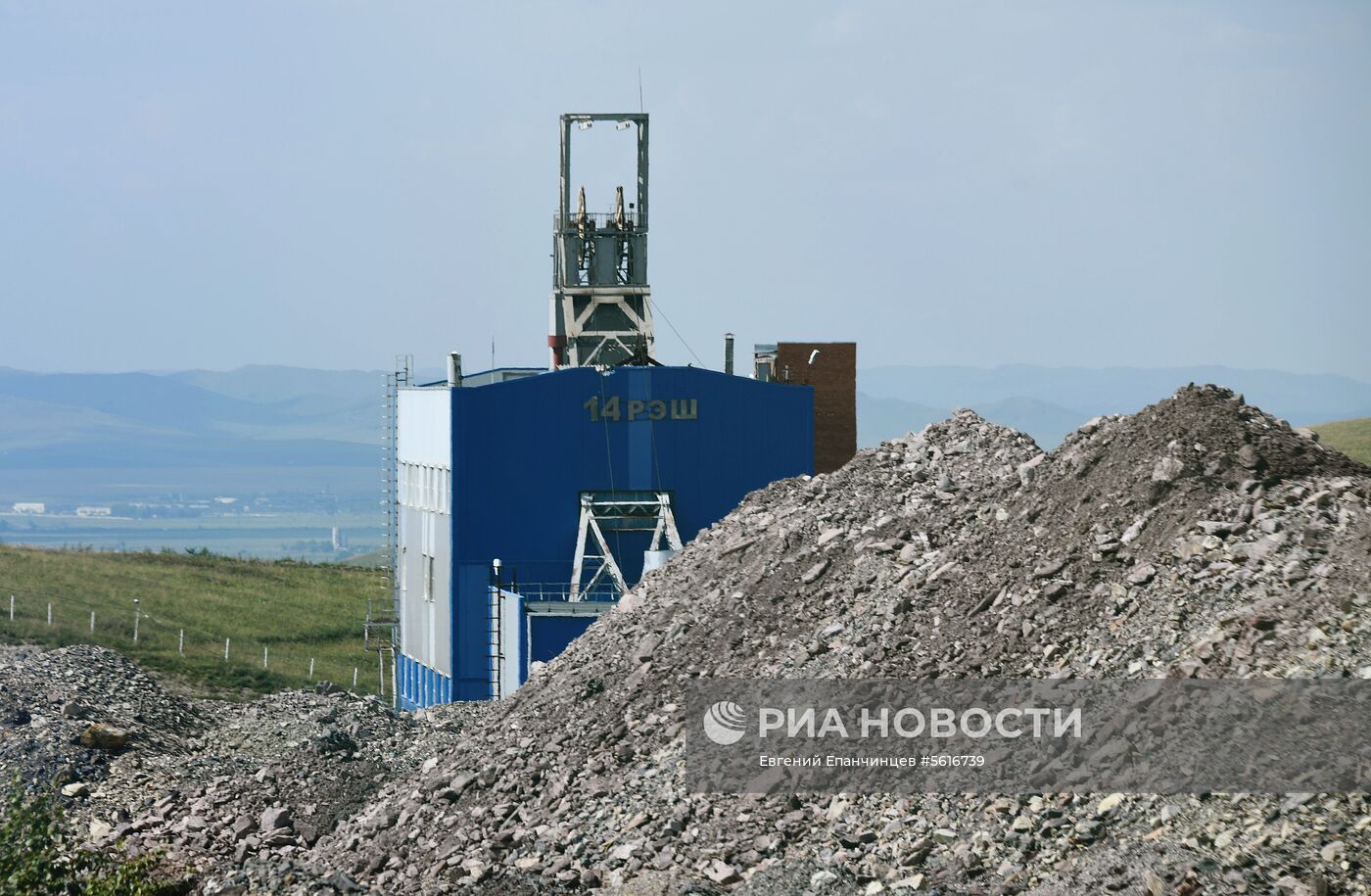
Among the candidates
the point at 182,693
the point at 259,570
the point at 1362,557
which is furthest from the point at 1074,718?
the point at 259,570

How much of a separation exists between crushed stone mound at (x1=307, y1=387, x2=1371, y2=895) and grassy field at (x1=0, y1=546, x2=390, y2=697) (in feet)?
63.5

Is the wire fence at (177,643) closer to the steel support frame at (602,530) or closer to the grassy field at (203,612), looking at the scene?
the grassy field at (203,612)

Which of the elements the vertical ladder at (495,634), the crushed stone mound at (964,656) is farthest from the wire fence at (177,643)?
the crushed stone mound at (964,656)

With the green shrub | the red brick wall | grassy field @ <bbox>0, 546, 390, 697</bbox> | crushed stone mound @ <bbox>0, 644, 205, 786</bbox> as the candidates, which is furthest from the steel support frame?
the red brick wall

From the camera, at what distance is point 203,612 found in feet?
171

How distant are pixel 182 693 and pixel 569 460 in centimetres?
985

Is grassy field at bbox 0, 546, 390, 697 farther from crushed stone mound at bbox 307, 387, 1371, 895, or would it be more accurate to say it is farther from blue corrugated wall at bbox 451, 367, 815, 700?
crushed stone mound at bbox 307, 387, 1371, 895

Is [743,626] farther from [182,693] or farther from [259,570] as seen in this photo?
[259,570]

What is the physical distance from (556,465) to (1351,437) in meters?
76.0

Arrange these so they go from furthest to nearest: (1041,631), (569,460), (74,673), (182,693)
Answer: (182,693) → (569,460) → (74,673) → (1041,631)

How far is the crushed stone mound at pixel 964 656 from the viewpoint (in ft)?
42.8

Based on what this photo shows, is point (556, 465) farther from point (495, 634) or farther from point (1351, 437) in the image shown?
point (1351, 437)

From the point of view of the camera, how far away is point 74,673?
28016 millimetres

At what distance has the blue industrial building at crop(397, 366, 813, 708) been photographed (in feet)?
101
